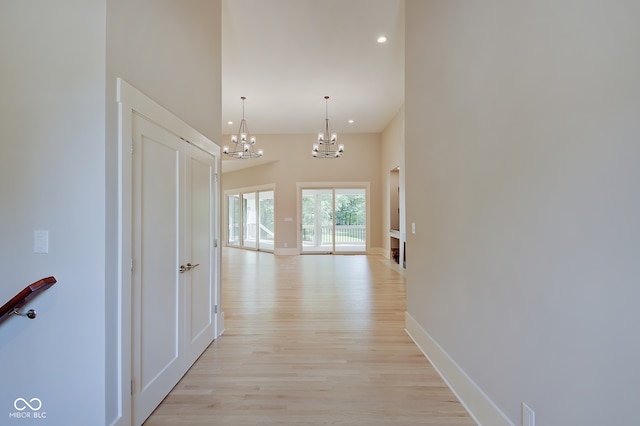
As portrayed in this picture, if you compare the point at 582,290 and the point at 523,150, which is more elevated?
the point at 523,150

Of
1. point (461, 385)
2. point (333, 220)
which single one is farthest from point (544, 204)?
point (333, 220)

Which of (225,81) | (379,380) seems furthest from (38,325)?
(225,81)

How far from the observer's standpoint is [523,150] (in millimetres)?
1536

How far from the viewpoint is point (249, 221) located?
38.8ft

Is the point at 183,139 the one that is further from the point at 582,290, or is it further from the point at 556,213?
the point at 582,290

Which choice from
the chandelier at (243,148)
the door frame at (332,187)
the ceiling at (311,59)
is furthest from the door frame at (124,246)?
the door frame at (332,187)

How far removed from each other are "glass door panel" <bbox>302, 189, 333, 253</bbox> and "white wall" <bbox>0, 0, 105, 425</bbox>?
352 inches

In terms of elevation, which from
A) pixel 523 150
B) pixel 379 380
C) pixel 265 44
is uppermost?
pixel 265 44

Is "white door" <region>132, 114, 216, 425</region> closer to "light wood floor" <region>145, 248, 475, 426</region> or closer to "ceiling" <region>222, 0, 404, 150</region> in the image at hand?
"light wood floor" <region>145, 248, 475, 426</region>

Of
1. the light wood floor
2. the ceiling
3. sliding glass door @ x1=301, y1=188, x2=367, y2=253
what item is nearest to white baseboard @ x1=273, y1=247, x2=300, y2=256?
sliding glass door @ x1=301, y1=188, x2=367, y2=253

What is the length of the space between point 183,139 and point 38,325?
1.59 metres

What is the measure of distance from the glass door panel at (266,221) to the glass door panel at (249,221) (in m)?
0.27

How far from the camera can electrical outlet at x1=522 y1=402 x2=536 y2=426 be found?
1463 mm

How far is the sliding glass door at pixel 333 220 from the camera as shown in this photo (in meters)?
10.5
